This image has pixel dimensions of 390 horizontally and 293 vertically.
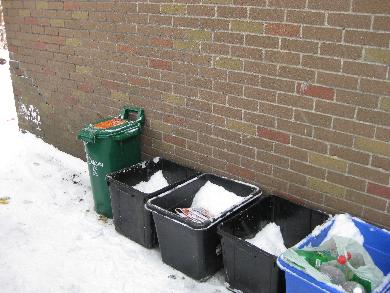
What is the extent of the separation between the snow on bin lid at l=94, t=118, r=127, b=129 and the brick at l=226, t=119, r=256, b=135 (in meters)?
1.12

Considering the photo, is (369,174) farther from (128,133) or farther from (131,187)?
(128,133)

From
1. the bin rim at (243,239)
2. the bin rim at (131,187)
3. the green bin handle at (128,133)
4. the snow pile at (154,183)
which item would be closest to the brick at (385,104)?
the bin rim at (243,239)

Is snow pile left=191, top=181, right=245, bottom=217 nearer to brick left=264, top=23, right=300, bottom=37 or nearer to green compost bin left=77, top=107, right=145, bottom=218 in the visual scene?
green compost bin left=77, top=107, right=145, bottom=218

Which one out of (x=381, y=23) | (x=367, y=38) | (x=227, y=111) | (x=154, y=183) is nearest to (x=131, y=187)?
(x=154, y=183)

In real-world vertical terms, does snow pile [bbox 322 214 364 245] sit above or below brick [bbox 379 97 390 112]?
below

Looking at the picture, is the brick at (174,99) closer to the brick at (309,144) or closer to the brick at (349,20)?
the brick at (309,144)

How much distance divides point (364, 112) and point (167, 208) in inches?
65.3

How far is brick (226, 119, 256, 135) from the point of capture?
3.60m

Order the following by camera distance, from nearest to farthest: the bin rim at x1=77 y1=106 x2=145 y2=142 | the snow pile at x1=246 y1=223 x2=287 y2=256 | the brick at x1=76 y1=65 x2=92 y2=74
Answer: the snow pile at x1=246 y1=223 x2=287 y2=256 → the bin rim at x1=77 y1=106 x2=145 y2=142 → the brick at x1=76 y1=65 x2=92 y2=74

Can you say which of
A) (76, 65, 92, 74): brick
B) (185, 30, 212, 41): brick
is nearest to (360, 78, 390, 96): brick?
(185, 30, 212, 41): brick

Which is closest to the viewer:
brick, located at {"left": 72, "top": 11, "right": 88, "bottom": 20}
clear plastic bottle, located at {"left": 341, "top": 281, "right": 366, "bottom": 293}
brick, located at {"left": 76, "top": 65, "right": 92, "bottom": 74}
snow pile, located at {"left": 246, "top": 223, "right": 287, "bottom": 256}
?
clear plastic bottle, located at {"left": 341, "top": 281, "right": 366, "bottom": 293}

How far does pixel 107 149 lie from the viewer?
404 cm

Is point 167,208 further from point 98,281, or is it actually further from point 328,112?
point 328,112

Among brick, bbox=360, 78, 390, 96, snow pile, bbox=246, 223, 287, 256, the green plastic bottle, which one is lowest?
snow pile, bbox=246, 223, 287, 256
